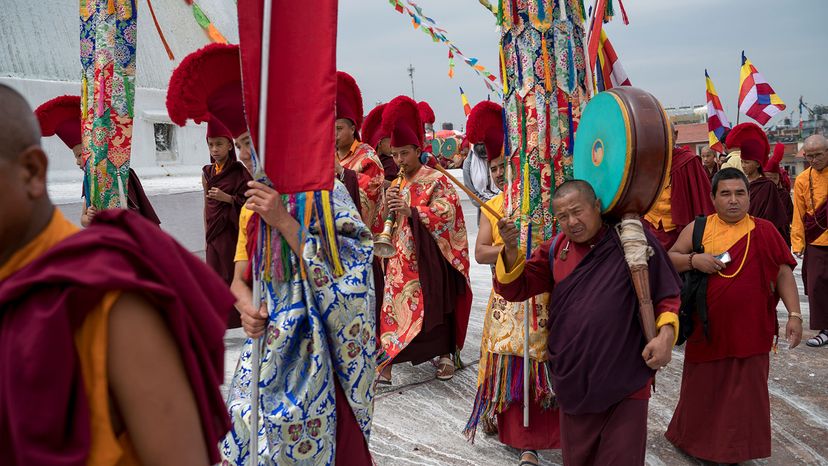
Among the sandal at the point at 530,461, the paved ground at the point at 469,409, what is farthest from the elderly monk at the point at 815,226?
the sandal at the point at 530,461

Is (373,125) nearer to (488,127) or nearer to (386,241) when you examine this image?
(488,127)

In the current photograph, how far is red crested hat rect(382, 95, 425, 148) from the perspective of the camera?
4.89 meters

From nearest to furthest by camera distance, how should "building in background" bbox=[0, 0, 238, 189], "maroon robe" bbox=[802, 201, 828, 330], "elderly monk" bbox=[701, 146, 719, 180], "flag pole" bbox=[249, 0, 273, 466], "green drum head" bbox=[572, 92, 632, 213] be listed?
"flag pole" bbox=[249, 0, 273, 466] → "green drum head" bbox=[572, 92, 632, 213] → "maroon robe" bbox=[802, 201, 828, 330] → "building in background" bbox=[0, 0, 238, 189] → "elderly monk" bbox=[701, 146, 719, 180]

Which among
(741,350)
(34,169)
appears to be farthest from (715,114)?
(34,169)

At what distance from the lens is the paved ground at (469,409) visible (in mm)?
3896

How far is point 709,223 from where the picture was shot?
3.99m

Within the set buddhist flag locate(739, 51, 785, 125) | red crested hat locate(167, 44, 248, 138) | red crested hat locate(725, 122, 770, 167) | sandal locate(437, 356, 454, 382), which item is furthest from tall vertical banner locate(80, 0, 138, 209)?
buddhist flag locate(739, 51, 785, 125)

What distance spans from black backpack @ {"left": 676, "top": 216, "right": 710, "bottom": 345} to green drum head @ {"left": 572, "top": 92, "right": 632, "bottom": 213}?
1.10m

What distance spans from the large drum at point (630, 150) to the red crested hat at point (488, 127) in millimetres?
1596

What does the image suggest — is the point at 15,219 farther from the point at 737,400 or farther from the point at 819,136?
the point at 819,136

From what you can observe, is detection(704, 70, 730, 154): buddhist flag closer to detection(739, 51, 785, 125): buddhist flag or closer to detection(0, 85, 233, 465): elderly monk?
detection(739, 51, 785, 125): buddhist flag

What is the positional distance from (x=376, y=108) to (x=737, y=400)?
4.74 m

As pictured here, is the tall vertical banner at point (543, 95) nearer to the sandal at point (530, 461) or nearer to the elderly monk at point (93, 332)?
the sandal at point (530, 461)

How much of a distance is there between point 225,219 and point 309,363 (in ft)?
9.80
